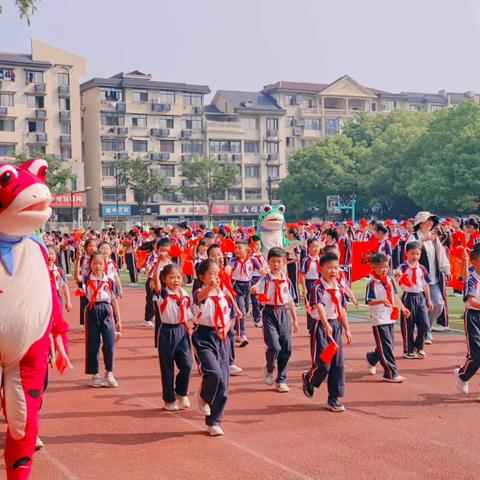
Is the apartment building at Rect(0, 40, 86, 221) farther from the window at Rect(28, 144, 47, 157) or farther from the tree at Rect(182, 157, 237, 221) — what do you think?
Result: the tree at Rect(182, 157, 237, 221)

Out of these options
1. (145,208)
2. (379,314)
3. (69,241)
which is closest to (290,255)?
(379,314)

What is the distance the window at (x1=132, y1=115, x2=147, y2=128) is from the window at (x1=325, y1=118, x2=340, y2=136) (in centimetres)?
1983

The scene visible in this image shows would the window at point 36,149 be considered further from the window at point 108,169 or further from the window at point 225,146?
the window at point 225,146

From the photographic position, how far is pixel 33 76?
5725cm

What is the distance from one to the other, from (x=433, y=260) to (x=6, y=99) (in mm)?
52007

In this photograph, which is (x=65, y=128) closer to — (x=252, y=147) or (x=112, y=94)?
(x=112, y=94)

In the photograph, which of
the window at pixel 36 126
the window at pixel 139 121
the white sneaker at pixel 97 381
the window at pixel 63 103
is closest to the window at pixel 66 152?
the window at pixel 36 126

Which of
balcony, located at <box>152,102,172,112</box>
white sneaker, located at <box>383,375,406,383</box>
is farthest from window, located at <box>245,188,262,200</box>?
white sneaker, located at <box>383,375,406,383</box>

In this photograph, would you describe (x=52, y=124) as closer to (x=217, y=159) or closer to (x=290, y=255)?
(x=217, y=159)

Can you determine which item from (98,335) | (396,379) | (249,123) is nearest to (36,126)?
(249,123)

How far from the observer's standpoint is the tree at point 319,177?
55031mm

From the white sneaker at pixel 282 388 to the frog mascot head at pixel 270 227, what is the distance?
19.5ft

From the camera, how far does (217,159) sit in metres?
65.8

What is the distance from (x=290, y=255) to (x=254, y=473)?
10421 millimetres
